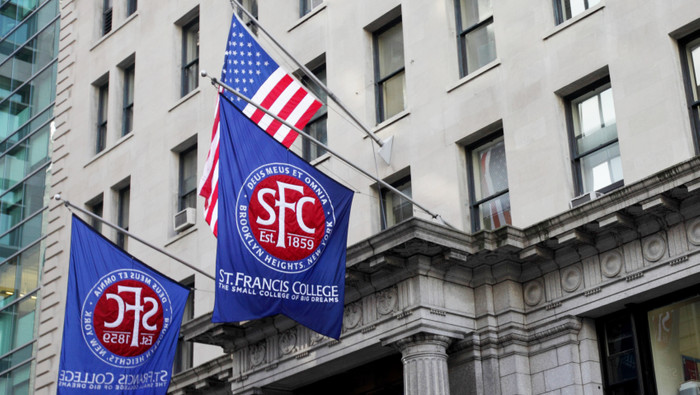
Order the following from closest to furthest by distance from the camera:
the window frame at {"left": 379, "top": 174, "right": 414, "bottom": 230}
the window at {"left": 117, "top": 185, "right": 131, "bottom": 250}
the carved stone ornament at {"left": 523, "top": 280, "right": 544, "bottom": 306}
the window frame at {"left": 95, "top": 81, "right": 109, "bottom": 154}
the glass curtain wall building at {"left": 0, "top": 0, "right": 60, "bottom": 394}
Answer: the carved stone ornament at {"left": 523, "top": 280, "right": 544, "bottom": 306}
the window frame at {"left": 379, "top": 174, "right": 414, "bottom": 230}
the window at {"left": 117, "top": 185, "right": 131, "bottom": 250}
the window frame at {"left": 95, "top": 81, "right": 109, "bottom": 154}
the glass curtain wall building at {"left": 0, "top": 0, "right": 60, "bottom": 394}

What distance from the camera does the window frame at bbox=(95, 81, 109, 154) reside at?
117 ft

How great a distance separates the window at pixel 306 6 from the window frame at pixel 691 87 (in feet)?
36.0

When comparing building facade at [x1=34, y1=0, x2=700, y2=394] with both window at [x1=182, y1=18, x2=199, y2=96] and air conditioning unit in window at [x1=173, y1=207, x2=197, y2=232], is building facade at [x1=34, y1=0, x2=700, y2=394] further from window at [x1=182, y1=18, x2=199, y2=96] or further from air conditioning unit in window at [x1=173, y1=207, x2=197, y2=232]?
window at [x1=182, y1=18, x2=199, y2=96]

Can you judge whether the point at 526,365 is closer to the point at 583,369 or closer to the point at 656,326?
the point at 583,369

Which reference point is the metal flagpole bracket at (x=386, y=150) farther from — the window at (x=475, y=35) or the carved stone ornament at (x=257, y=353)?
the carved stone ornament at (x=257, y=353)

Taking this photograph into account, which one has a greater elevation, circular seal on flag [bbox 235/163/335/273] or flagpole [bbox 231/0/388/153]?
flagpole [bbox 231/0/388/153]

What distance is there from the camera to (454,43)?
80.2 feet

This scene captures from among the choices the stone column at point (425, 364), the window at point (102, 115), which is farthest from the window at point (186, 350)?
the stone column at point (425, 364)

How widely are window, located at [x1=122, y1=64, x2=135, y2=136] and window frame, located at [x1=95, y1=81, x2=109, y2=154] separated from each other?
2.97ft

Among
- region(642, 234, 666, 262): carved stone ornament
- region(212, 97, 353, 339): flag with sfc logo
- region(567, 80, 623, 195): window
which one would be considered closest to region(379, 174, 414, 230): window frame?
region(212, 97, 353, 339): flag with sfc logo

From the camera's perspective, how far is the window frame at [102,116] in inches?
1406

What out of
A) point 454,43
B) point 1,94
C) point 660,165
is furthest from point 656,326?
point 1,94

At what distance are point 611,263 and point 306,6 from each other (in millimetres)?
12283

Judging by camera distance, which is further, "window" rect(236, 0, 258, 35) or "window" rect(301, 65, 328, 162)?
"window" rect(236, 0, 258, 35)
